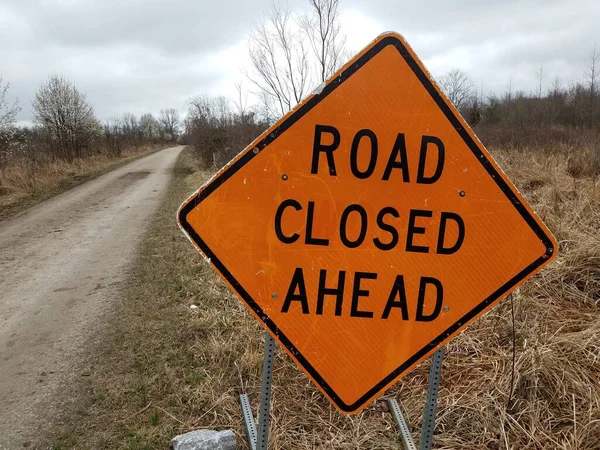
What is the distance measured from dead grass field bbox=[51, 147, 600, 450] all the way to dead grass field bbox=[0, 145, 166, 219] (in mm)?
9219

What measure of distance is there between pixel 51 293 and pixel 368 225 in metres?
5.16

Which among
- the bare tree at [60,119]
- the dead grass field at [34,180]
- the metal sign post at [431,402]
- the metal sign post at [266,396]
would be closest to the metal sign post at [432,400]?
the metal sign post at [431,402]

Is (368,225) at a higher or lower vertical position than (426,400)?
higher

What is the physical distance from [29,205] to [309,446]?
12.3 metres

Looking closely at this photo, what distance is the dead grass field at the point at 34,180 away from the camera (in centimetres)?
1241

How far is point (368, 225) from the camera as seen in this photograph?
157 cm

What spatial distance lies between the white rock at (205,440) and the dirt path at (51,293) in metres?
1.10

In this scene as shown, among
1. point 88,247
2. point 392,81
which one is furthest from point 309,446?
point 88,247

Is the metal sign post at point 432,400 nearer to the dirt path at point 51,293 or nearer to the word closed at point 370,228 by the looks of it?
the word closed at point 370,228

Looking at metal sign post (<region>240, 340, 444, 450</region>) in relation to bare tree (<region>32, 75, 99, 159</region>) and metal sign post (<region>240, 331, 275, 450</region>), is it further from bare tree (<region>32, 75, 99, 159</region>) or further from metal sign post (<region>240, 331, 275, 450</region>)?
bare tree (<region>32, 75, 99, 159</region>)

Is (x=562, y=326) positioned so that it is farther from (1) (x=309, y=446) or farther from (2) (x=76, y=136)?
(2) (x=76, y=136)

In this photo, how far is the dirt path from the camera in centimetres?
324

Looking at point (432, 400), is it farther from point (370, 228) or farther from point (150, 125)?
point (150, 125)

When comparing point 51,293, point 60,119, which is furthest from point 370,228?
point 60,119
